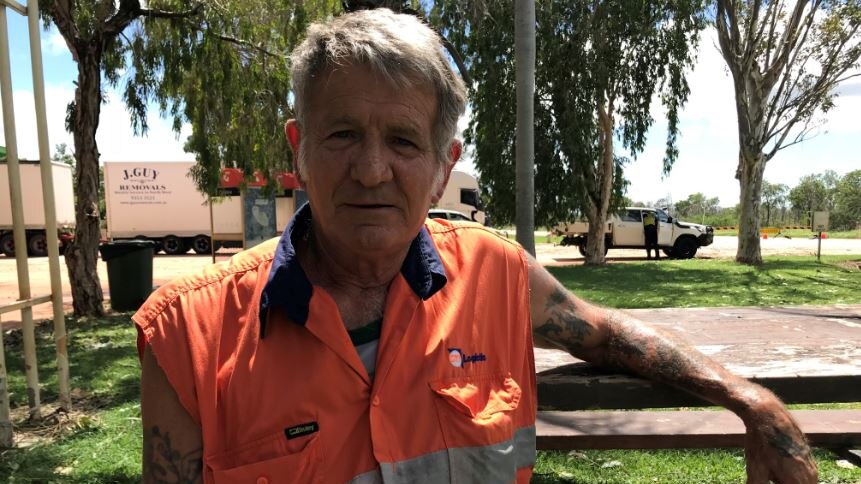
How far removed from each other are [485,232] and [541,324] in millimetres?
372

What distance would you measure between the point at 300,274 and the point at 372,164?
1.06ft

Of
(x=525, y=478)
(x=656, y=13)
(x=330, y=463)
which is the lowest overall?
(x=525, y=478)

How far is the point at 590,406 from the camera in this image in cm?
224

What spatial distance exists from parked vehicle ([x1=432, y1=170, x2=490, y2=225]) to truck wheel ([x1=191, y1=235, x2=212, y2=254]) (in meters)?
10.4

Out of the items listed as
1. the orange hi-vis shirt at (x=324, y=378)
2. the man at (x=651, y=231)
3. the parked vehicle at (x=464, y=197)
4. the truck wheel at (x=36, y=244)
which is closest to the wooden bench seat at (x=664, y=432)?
the orange hi-vis shirt at (x=324, y=378)

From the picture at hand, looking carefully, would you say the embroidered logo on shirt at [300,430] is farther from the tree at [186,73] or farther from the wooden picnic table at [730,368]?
the tree at [186,73]

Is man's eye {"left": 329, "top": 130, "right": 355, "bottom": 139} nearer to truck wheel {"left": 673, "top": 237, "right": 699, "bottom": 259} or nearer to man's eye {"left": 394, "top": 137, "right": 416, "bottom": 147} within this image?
man's eye {"left": 394, "top": 137, "right": 416, "bottom": 147}

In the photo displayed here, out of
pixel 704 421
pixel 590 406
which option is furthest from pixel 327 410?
pixel 704 421

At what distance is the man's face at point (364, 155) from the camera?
1.44 meters

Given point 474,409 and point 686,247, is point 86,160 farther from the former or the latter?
point 686,247

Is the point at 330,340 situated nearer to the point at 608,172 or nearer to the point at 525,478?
the point at 525,478

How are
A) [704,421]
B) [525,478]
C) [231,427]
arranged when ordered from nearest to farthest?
1. [231,427]
2. [525,478]
3. [704,421]

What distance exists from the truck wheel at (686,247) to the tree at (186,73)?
16197mm

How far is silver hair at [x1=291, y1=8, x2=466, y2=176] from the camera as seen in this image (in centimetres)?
144
